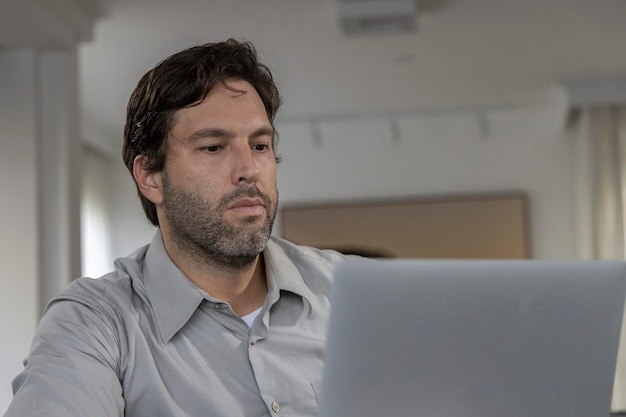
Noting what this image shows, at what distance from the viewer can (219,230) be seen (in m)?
1.61

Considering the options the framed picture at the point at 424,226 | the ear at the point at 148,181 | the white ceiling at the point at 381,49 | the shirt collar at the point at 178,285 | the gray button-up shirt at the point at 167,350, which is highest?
the white ceiling at the point at 381,49

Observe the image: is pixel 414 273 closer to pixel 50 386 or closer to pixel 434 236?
pixel 50 386

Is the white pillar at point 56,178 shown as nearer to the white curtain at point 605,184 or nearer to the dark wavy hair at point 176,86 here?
the dark wavy hair at point 176,86

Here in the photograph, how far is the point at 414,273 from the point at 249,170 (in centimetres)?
55

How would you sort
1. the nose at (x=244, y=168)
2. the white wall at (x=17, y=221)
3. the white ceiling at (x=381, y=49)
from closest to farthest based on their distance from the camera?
the nose at (x=244, y=168)
the white wall at (x=17, y=221)
the white ceiling at (x=381, y=49)

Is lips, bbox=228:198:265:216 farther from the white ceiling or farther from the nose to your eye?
the white ceiling

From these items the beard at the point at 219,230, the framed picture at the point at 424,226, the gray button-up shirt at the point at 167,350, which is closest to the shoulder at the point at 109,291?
the gray button-up shirt at the point at 167,350

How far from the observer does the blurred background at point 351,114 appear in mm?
4770

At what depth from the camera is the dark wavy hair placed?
166 centimetres

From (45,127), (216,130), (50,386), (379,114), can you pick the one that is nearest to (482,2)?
(45,127)

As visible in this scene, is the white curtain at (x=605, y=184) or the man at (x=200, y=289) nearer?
the man at (x=200, y=289)

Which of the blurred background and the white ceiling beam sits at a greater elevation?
the white ceiling beam

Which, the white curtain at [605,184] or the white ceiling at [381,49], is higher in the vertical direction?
the white ceiling at [381,49]

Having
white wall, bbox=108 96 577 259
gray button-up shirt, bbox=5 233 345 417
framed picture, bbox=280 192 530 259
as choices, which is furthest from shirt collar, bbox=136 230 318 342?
white wall, bbox=108 96 577 259
